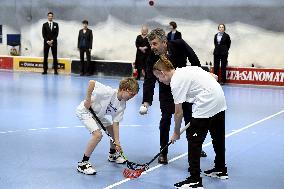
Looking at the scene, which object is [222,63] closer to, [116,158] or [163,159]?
[163,159]

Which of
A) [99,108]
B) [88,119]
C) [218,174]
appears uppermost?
[99,108]

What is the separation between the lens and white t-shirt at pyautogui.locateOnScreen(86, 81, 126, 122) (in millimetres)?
6180

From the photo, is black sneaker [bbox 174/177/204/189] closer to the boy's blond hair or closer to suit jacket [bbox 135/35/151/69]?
the boy's blond hair

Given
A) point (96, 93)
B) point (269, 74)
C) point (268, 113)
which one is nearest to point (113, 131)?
point (96, 93)

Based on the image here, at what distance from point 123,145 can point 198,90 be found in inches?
98.8

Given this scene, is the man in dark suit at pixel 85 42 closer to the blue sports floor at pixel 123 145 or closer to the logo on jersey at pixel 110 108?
the blue sports floor at pixel 123 145

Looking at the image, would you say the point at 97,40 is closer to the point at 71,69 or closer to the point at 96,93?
the point at 71,69

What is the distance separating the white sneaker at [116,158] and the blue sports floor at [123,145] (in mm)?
79

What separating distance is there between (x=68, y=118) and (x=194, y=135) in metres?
4.70

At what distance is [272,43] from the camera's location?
18.0 meters

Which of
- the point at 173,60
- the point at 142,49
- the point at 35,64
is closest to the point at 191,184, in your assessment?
the point at 173,60

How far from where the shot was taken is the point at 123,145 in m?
7.62

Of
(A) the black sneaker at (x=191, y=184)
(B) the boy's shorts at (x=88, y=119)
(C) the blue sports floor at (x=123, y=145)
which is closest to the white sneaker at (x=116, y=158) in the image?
(C) the blue sports floor at (x=123, y=145)

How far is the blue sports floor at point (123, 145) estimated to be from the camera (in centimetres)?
584
